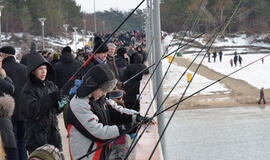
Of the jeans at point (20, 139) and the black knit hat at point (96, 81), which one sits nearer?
the black knit hat at point (96, 81)

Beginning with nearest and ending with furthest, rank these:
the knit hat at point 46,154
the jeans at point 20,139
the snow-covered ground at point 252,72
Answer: the knit hat at point 46,154 → the jeans at point 20,139 → the snow-covered ground at point 252,72

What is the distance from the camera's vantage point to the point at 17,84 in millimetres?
5785

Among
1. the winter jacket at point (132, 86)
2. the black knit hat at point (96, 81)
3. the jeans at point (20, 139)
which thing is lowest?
the jeans at point (20, 139)

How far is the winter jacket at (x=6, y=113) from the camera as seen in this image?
12.9 feet

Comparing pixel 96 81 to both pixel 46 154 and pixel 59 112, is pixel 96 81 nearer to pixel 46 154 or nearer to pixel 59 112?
pixel 46 154

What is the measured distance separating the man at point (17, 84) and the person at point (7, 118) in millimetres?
567

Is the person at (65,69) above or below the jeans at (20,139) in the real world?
above

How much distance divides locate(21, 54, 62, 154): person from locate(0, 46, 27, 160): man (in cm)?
126

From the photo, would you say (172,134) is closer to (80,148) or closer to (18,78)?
(18,78)

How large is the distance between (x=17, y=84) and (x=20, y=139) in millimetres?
739

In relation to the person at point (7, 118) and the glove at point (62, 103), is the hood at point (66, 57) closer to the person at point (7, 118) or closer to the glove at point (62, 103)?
the person at point (7, 118)

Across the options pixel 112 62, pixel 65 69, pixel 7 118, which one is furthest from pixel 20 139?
pixel 65 69

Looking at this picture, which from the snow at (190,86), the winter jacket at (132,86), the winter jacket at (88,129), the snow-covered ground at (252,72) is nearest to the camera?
the winter jacket at (88,129)

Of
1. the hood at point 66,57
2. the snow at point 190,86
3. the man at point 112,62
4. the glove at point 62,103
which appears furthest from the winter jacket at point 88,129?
the snow at point 190,86
